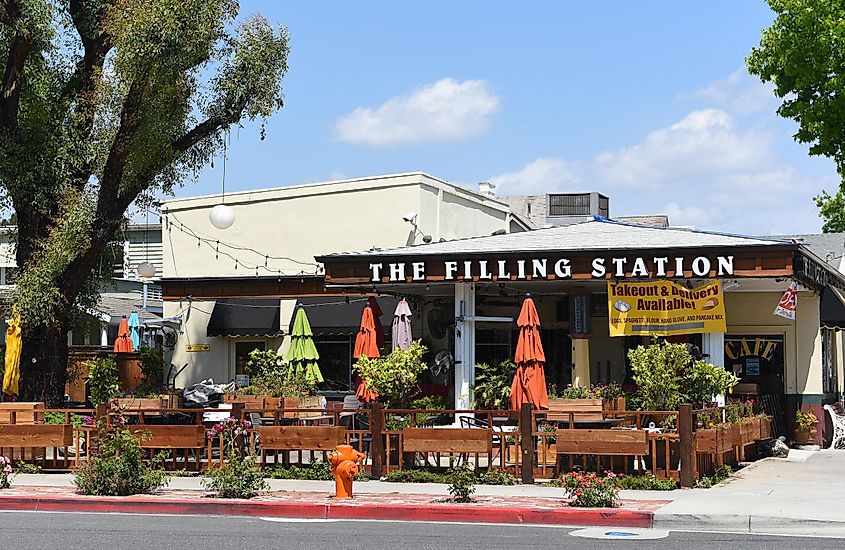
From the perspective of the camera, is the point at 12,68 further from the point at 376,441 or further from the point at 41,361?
the point at 376,441

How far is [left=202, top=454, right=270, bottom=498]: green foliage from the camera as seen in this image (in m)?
14.9

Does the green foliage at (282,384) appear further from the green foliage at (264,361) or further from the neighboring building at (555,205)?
the neighboring building at (555,205)

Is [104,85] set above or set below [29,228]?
above

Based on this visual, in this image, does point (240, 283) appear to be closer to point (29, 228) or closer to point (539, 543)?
point (29, 228)

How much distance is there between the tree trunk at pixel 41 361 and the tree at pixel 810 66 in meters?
16.4

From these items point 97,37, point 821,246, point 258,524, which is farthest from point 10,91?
point 821,246

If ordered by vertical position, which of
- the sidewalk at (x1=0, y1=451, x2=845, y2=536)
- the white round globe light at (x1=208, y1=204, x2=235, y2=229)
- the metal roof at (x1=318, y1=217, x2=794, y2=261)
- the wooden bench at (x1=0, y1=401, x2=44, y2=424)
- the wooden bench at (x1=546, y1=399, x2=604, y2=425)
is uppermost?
→ the white round globe light at (x1=208, y1=204, x2=235, y2=229)

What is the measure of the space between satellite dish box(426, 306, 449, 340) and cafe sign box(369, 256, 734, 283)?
576 cm

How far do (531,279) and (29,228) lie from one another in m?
11.0

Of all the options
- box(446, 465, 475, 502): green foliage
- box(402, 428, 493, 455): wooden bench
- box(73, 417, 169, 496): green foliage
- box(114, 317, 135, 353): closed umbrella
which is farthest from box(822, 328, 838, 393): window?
box(114, 317, 135, 353): closed umbrella

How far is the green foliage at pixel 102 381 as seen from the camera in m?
26.9

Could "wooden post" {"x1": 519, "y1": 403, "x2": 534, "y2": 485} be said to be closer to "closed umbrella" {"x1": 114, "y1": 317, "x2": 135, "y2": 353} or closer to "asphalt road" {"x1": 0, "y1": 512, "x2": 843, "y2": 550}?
"asphalt road" {"x1": 0, "y1": 512, "x2": 843, "y2": 550}

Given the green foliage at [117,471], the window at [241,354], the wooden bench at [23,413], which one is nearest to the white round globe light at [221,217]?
the window at [241,354]

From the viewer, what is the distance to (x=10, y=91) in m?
24.4
